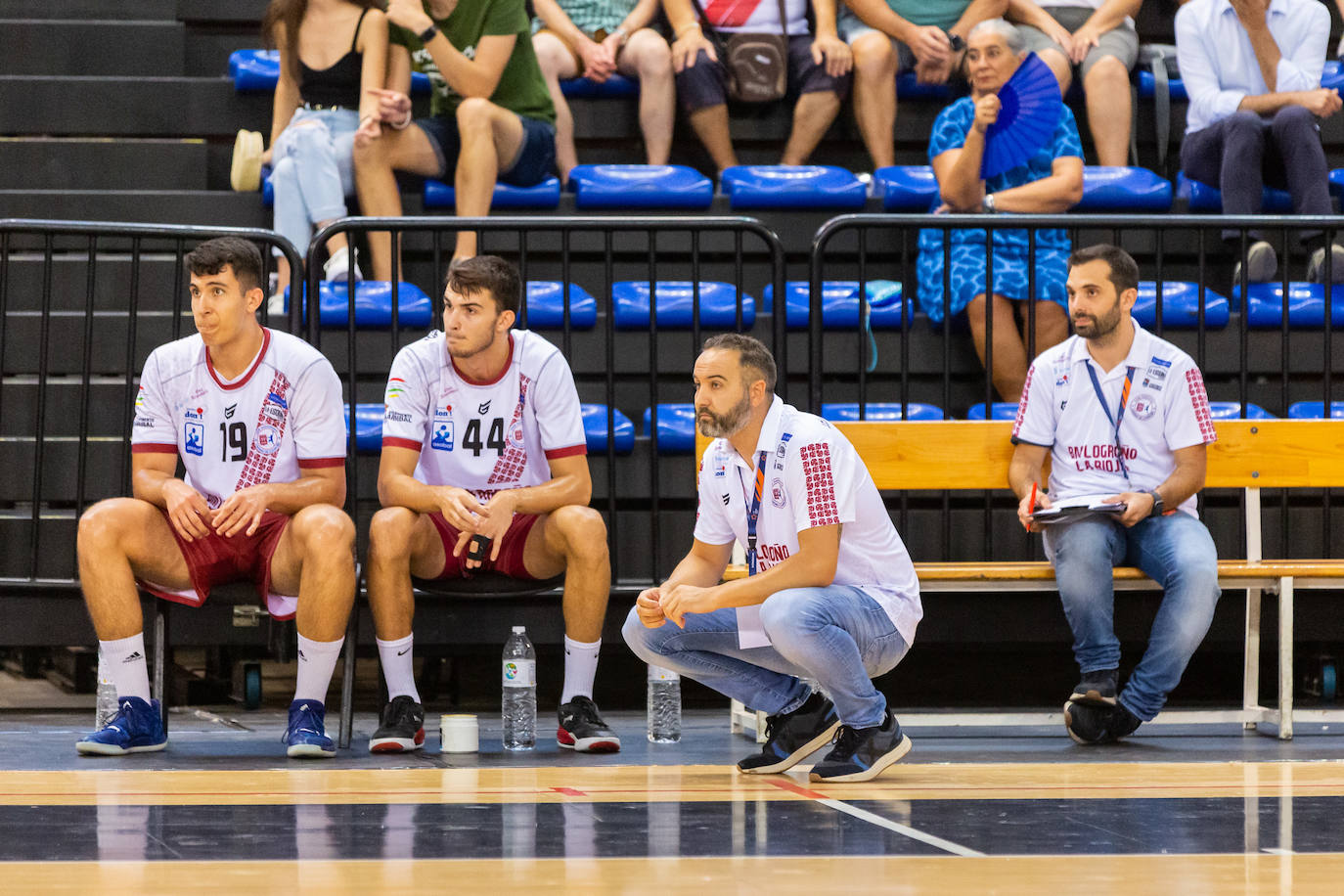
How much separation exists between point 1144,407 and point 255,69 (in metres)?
4.33

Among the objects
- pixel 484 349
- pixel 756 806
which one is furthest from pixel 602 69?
pixel 756 806

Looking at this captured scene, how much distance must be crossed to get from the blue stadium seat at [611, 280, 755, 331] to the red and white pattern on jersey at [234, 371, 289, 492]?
1846mm

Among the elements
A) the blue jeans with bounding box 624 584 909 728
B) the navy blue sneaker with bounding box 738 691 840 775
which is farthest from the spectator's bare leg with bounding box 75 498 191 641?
the navy blue sneaker with bounding box 738 691 840 775

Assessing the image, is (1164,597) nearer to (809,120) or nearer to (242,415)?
(242,415)

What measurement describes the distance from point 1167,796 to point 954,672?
3264 mm

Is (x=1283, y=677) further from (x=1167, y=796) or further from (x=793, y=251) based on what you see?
(x=793, y=251)

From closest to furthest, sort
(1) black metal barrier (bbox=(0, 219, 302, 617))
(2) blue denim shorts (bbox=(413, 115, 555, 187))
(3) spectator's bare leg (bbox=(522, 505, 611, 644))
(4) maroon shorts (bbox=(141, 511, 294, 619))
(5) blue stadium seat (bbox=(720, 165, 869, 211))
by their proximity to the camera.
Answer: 1. (4) maroon shorts (bbox=(141, 511, 294, 619))
2. (3) spectator's bare leg (bbox=(522, 505, 611, 644))
3. (1) black metal barrier (bbox=(0, 219, 302, 617))
4. (2) blue denim shorts (bbox=(413, 115, 555, 187))
5. (5) blue stadium seat (bbox=(720, 165, 869, 211))

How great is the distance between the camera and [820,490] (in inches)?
165

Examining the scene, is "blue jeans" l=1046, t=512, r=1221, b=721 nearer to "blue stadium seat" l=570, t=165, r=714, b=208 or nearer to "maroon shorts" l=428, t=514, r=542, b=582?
"maroon shorts" l=428, t=514, r=542, b=582

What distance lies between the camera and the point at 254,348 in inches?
195

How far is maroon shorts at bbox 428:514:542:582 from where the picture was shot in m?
5.03

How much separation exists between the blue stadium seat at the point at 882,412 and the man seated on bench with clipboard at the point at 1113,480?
0.85m

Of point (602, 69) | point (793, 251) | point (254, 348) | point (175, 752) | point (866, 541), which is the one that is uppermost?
point (602, 69)

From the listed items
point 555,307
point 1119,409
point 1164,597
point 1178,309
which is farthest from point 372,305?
point 1178,309
